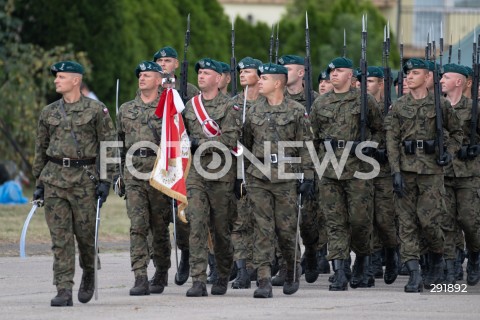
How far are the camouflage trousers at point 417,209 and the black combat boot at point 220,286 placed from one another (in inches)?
69.0

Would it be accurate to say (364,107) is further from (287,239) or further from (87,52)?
(87,52)

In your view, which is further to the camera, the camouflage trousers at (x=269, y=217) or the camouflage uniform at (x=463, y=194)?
the camouflage uniform at (x=463, y=194)

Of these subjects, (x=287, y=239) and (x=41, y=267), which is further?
(x=41, y=267)

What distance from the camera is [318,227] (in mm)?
17109

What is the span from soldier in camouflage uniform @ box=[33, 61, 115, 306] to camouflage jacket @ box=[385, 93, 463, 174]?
294cm

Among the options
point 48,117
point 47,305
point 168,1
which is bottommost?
point 47,305

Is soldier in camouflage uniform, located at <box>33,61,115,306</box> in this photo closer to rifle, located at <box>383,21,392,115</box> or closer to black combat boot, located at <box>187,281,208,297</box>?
black combat boot, located at <box>187,281,208,297</box>

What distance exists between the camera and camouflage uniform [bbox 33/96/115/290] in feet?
45.7

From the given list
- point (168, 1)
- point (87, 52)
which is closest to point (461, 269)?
A: point (87, 52)

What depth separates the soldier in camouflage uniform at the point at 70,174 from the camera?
1392cm

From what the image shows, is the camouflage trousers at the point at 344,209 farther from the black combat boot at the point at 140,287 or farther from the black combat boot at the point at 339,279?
the black combat boot at the point at 140,287

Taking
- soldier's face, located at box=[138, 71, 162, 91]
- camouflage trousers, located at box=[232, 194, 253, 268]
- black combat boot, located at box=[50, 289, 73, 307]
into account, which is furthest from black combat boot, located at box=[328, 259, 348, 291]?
black combat boot, located at box=[50, 289, 73, 307]

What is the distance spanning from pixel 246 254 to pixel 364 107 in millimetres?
1961

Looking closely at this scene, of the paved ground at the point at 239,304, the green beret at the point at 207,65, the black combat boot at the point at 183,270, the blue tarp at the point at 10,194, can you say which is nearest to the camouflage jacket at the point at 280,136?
the green beret at the point at 207,65
